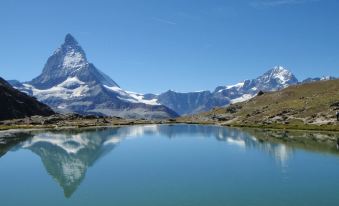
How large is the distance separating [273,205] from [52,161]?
180 ft

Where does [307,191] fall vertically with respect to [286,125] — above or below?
below

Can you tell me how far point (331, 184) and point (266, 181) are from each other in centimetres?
856

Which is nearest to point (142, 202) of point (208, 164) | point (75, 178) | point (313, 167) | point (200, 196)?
point (200, 196)

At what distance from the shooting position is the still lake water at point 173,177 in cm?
4853

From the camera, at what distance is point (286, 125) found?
19288 centimetres

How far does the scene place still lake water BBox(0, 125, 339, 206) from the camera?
159 feet

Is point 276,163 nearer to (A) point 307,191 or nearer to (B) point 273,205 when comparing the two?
(A) point 307,191

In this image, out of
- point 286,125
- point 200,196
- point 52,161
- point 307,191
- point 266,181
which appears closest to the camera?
point 200,196

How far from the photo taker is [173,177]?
63562 mm

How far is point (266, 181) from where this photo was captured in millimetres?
59812

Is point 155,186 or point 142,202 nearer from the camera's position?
point 142,202

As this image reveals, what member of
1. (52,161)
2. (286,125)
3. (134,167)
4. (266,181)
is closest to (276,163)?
(266,181)

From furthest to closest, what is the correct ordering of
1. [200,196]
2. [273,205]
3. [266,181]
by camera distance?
[266,181], [200,196], [273,205]

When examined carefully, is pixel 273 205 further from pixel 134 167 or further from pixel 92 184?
pixel 134 167
